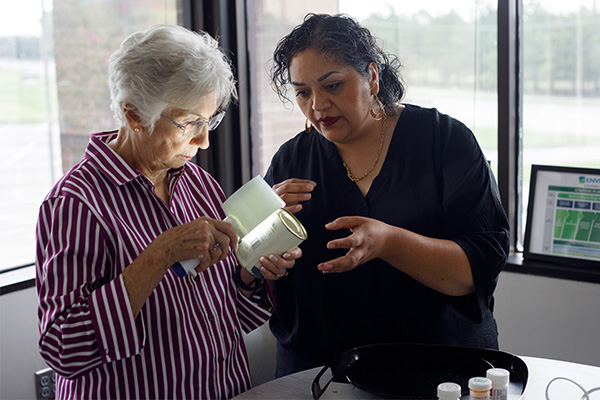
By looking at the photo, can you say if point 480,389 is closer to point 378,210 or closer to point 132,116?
point 378,210

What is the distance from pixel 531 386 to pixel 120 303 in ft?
2.99

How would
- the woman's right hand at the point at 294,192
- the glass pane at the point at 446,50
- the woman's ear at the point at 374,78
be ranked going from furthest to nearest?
the glass pane at the point at 446,50
the woman's ear at the point at 374,78
the woman's right hand at the point at 294,192

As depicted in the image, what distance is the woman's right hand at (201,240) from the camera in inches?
52.9

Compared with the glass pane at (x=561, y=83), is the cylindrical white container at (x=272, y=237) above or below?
below

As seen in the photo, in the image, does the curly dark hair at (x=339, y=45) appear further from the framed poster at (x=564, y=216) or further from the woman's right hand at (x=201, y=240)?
the framed poster at (x=564, y=216)

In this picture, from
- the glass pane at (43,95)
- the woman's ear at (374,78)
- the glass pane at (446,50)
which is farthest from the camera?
the glass pane at (446,50)

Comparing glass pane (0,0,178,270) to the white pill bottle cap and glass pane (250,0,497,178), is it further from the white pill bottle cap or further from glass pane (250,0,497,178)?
the white pill bottle cap

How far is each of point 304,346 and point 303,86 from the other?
2.23 ft

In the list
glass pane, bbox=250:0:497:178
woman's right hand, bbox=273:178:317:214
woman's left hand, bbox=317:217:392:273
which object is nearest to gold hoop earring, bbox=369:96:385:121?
woman's right hand, bbox=273:178:317:214

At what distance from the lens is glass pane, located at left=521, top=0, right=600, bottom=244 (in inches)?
98.3

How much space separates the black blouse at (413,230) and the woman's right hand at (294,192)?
0.12 meters

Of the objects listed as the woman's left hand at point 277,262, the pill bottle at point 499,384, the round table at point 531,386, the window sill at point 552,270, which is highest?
the woman's left hand at point 277,262

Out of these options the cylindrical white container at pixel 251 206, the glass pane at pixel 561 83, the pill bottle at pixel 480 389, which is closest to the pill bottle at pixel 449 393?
the pill bottle at pixel 480 389

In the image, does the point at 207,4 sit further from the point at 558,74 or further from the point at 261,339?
the point at 261,339
